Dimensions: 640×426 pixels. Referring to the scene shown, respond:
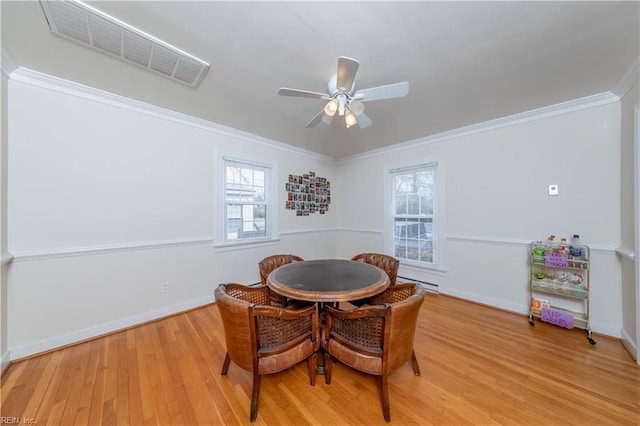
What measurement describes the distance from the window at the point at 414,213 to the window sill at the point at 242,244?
2135 millimetres

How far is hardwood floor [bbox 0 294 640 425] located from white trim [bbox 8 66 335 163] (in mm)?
2429

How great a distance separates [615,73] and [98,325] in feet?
17.8

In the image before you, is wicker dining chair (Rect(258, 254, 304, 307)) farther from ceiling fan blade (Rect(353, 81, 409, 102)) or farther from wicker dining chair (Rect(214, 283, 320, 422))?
ceiling fan blade (Rect(353, 81, 409, 102))

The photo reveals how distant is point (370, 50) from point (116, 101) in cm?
263

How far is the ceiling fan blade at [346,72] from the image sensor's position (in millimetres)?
1406

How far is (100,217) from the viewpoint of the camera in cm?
231

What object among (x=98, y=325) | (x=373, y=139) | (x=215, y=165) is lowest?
(x=98, y=325)

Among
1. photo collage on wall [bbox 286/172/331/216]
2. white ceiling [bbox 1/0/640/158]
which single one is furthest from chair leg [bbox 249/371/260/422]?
photo collage on wall [bbox 286/172/331/216]

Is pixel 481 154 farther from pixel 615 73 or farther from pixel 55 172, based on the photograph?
pixel 55 172

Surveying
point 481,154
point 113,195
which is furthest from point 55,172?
point 481,154

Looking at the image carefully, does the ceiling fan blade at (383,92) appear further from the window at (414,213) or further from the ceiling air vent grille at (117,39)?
the window at (414,213)

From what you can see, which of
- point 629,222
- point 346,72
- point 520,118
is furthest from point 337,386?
point 520,118

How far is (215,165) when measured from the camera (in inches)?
123


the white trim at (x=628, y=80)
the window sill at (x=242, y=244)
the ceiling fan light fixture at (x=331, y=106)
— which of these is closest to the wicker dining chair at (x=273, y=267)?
the window sill at (x=242, y=244)
